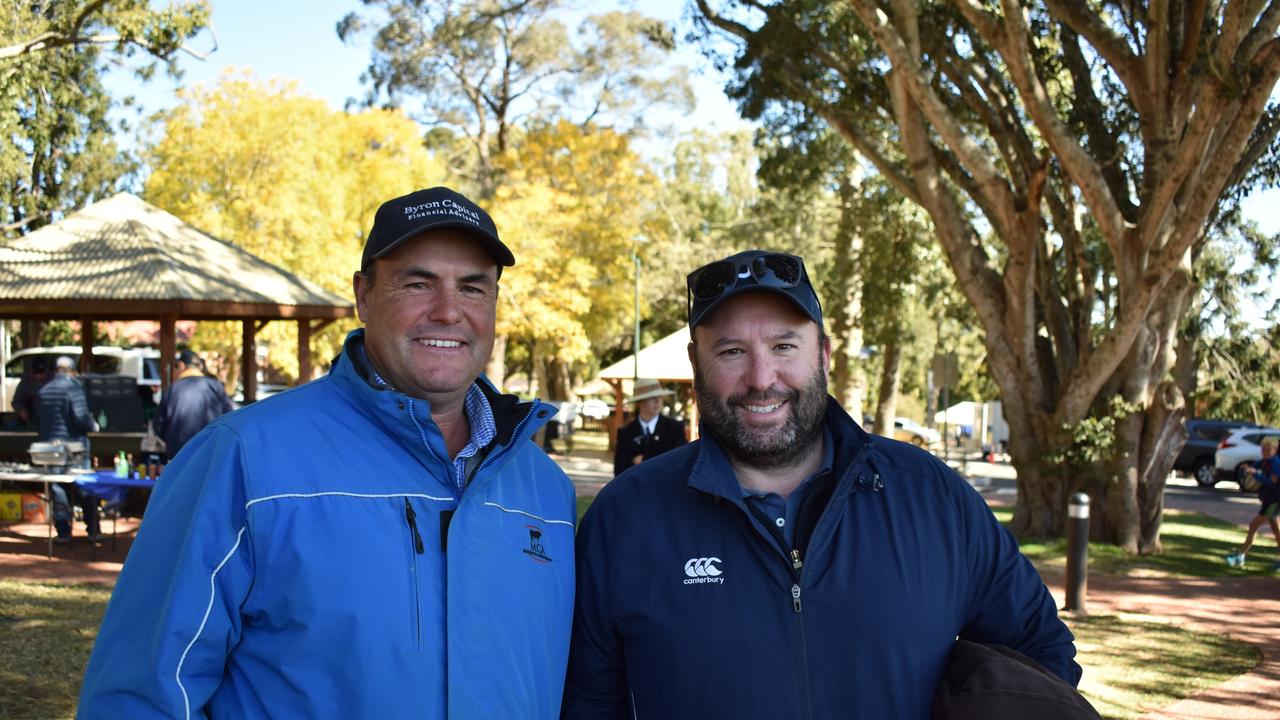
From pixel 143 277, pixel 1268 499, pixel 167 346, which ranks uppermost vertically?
pixel 143 277

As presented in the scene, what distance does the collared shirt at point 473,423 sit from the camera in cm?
257

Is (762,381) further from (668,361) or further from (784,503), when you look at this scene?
(668,361)

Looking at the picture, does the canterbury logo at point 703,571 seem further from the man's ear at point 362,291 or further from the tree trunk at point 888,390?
the tree trunk at point 888,390

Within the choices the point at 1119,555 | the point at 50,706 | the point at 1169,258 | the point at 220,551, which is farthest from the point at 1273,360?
the point at 220,551

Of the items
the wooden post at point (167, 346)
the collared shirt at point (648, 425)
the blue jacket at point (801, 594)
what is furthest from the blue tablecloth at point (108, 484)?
the blue jacket at point (801, 594)

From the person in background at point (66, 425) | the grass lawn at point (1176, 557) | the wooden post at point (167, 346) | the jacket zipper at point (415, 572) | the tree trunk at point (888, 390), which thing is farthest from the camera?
the tree trunk at point (888, 390)

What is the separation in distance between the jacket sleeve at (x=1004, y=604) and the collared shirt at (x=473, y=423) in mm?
1207

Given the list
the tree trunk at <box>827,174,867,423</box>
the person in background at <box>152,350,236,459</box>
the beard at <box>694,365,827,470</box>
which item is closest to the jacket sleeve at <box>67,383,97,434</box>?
the person in background at <box>152,350,236,459</box>

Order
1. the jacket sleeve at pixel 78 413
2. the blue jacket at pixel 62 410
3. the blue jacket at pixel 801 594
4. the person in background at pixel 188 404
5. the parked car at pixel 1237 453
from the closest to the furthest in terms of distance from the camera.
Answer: the blue jacket at pixel 801 594 < the person in background at pixel 188 404 < the blue jacket at pixel 62 410 < the jacket sleeve at pixel 78 413 < the parked car at pixel 1237 453

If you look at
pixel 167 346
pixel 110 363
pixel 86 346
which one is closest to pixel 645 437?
pixel 167 346

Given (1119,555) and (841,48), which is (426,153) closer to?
(841,48)

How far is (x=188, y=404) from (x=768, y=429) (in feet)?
31.4

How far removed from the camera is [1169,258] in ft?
40.8

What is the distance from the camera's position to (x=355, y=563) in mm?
2195
